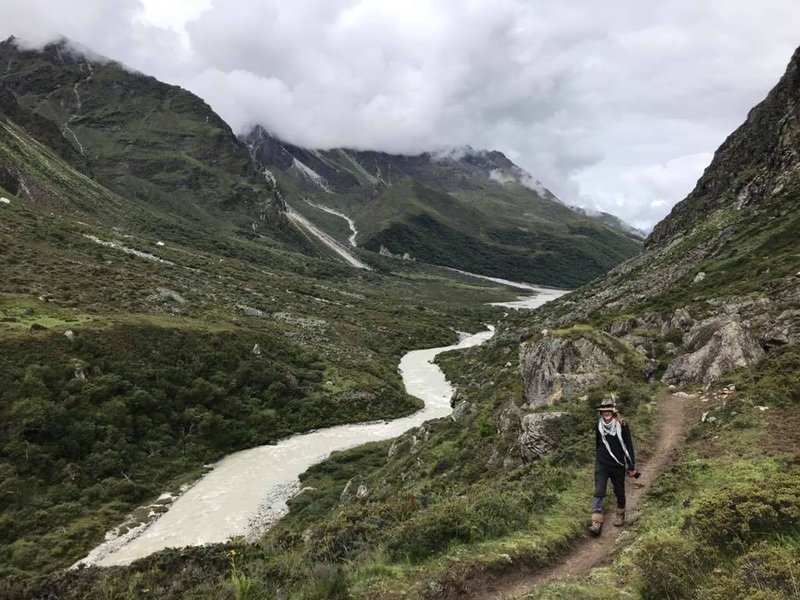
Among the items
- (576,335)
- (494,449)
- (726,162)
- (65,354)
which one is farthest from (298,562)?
(726,162)

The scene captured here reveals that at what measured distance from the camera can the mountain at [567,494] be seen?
9055 mm

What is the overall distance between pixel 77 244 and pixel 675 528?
343ft

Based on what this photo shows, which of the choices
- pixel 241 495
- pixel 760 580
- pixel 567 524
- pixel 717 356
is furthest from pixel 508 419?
pixel 241 495

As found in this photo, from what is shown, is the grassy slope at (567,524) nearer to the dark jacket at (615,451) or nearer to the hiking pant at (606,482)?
the hiking pant at (606,482)

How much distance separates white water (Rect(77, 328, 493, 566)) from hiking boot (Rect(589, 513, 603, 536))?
22796 mm

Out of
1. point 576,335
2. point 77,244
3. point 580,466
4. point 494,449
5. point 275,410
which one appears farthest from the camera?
point 77,244

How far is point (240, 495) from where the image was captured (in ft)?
114

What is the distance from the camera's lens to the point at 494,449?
73.7ft

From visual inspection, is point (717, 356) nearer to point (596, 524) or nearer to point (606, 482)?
point (606, 482)

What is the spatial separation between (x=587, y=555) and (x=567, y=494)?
3.36 metres

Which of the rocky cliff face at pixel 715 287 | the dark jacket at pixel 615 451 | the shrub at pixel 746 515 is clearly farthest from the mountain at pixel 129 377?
the rocky cliff face at pixel 715 287

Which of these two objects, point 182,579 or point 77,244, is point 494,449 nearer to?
point 182,579

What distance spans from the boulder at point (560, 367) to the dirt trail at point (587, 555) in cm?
753

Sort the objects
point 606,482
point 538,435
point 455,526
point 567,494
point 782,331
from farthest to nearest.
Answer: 1. point 782,331
2. point 538,435
3. point 567,494
4. point 606,482
5. point 455,526
